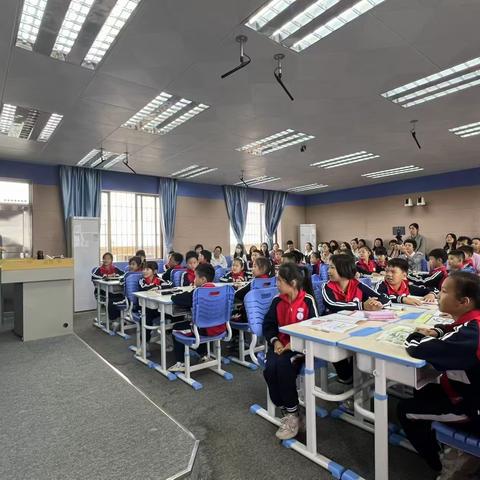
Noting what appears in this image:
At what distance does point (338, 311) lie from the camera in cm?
267

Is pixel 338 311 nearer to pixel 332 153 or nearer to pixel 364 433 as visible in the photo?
pixel 364 433

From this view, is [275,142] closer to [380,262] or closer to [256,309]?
[380,262]

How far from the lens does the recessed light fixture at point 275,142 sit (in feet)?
18.0

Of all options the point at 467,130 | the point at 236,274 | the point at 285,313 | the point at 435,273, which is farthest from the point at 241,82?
the point at 467,130

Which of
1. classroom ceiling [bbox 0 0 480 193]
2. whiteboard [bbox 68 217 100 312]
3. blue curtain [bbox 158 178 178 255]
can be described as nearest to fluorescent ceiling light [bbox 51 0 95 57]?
classroom ceiling [bbox 0 0 480 193]

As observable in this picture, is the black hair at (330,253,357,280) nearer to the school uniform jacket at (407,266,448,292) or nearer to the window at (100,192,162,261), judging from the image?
the school uniform jacket at (407,266,448,292)

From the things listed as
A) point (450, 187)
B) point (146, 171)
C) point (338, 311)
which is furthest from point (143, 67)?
point (450, 187)

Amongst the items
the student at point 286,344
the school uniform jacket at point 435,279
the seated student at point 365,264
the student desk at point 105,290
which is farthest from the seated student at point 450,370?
the student desk at point 105,290

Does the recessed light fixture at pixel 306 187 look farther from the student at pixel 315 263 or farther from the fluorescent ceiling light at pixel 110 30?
the fluorescent ceiling light at pixel 110 30

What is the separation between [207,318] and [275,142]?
12.5ft

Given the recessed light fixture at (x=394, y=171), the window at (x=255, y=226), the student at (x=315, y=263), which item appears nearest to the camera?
the student at (x=315, y=263)

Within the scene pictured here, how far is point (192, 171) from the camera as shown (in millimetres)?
8062

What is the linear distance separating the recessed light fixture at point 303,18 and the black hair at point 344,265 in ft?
6.05

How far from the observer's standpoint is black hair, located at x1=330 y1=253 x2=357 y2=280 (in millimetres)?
2676
